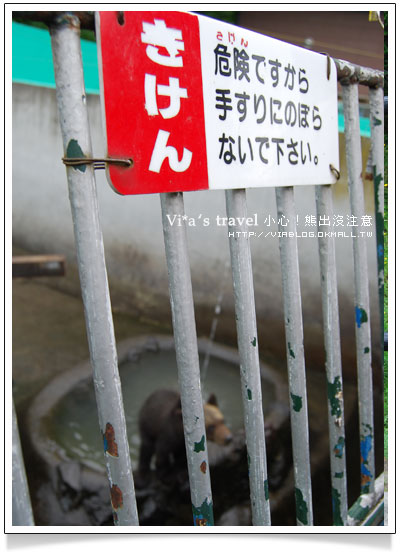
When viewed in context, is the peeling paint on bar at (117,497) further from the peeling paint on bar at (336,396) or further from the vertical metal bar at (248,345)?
the peeling paint on bar at (336,396)

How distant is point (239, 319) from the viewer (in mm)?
1022

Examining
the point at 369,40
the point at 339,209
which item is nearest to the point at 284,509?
the point at 339,209

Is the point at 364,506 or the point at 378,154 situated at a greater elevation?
the point at 378,154

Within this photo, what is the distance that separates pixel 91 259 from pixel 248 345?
1.39 feet

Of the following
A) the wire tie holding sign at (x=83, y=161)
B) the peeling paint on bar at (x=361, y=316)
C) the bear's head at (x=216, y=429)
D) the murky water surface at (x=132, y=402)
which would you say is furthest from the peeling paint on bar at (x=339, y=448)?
the murky water surface at (x=132, y=402)

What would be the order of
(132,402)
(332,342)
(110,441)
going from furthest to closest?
(132,402) → (332,342) → (110,441)

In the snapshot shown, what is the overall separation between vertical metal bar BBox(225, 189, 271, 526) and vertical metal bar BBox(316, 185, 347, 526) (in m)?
0.34

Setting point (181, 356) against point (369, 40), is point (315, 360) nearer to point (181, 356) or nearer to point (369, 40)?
point (369, 40)

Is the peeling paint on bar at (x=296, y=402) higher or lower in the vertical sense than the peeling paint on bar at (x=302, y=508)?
higher

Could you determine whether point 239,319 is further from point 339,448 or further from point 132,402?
point 132,402

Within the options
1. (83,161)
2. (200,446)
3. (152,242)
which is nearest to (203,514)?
(200,446)

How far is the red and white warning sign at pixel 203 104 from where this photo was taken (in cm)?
75

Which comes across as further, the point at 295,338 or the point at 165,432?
the point at 165,432

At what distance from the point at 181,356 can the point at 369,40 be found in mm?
3322
